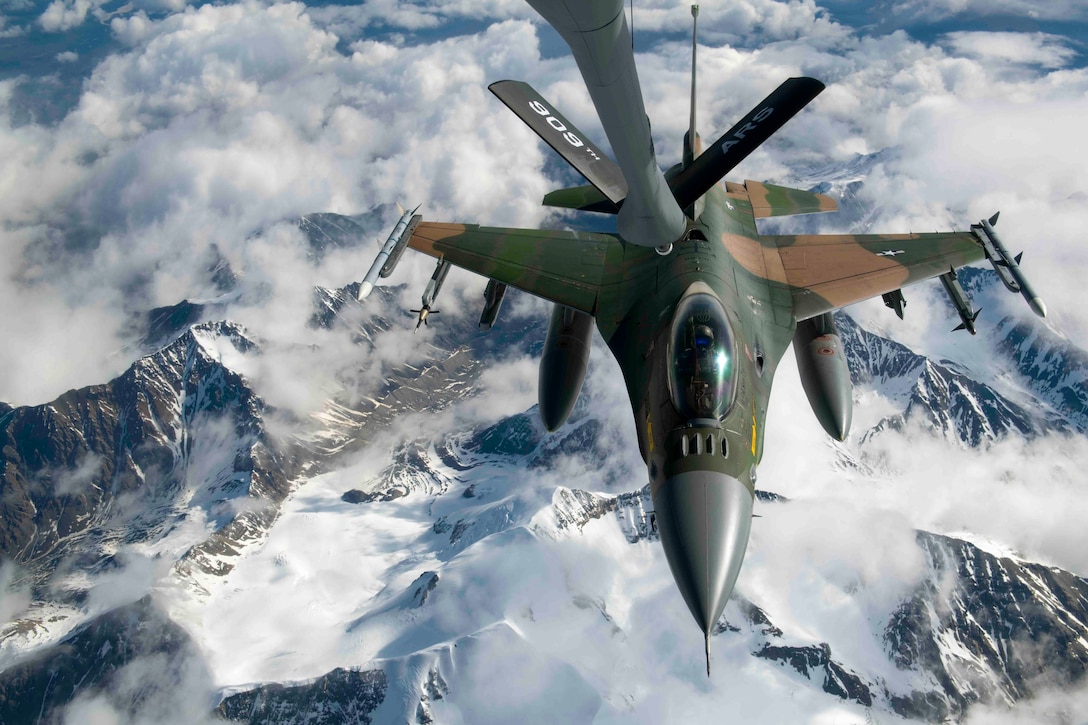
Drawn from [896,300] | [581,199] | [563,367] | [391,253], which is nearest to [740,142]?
[563,367]

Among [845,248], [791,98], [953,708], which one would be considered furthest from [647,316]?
[953,708]

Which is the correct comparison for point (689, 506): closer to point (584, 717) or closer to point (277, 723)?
point (584, 717)

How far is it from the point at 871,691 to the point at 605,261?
206 m

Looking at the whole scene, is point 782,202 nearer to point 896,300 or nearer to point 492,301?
point 896,300

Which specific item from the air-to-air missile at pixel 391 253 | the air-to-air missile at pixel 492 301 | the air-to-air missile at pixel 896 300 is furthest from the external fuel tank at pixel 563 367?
the air-to-air missile at pixel 896 300

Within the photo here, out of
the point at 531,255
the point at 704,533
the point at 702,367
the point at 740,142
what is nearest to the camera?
the point at 740,142

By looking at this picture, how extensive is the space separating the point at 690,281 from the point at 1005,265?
34.7 feet

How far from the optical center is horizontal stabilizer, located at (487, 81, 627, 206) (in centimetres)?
984

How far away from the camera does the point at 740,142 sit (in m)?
12.2

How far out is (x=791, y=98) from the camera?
13070 millimetres

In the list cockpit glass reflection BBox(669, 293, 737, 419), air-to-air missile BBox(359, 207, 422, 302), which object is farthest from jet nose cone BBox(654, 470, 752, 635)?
air-to-air missile BBox(359, 207, 422, 302)

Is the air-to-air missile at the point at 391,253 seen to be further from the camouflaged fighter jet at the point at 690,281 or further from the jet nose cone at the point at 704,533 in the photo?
the jet nose cone at the point at 704,533

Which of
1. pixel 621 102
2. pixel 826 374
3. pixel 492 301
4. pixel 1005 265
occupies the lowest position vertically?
pixel 826 374

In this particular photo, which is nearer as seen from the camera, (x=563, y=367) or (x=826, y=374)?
(x=826, y=374)
